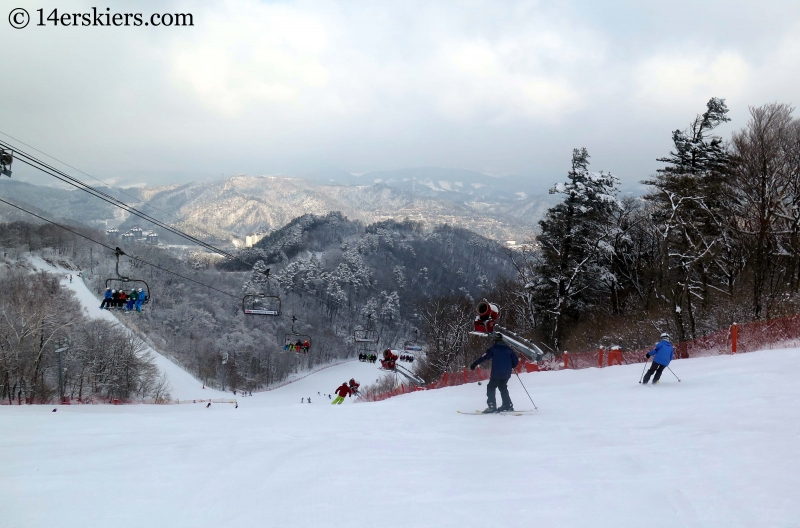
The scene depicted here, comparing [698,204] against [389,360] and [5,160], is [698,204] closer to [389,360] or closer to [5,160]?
[389,360]

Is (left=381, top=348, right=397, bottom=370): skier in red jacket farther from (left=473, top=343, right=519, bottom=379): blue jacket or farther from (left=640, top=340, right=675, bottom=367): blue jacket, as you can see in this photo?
(left=473, top=343, right=519, bottom=379): blue jacket

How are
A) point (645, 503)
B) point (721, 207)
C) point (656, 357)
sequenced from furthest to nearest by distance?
point (721, 207), point (656, 357), point (645, 503)

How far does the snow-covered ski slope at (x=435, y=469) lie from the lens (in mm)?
3971

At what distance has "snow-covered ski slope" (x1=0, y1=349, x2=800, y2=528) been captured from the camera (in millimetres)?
3971

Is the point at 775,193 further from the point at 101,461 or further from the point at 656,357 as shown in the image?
the point at 101,461

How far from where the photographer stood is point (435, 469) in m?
5.29

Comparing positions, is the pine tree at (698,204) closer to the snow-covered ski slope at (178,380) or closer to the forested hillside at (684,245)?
the forested hillside at (684,245)

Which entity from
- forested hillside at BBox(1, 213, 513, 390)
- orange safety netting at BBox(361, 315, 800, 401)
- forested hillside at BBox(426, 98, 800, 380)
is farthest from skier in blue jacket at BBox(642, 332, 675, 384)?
forested hillside at BBox(1, 213, 513, 390)

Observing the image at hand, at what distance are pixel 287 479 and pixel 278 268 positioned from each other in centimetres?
14599

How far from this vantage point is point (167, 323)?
112m

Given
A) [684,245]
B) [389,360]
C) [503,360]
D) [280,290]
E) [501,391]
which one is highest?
[280,290]

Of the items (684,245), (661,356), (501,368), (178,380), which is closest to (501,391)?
(501,368)

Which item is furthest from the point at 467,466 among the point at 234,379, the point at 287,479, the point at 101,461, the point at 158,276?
the point at 158,276

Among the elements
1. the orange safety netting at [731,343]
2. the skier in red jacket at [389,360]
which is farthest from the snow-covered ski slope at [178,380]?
the orange safety netting at [731,343]
